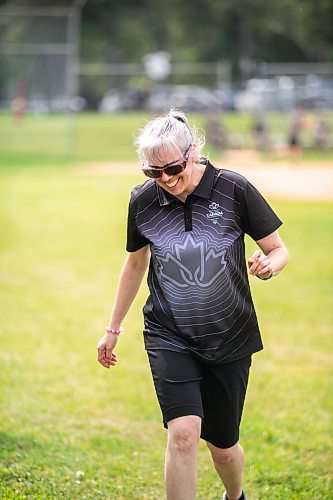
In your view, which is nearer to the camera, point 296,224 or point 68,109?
point 296,224

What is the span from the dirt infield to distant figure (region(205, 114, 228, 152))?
0.46 metres

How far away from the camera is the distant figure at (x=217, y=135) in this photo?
34.8 meters

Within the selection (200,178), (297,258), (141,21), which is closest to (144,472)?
(200,178)

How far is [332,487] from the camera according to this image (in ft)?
17.7

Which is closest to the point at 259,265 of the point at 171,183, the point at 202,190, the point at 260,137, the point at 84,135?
the point at 202,190

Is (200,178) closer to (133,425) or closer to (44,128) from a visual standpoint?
(133,425)

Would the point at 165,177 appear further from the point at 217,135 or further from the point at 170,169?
the point at 217,135

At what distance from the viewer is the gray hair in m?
4.28

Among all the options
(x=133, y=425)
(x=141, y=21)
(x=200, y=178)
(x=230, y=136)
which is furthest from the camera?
(x=141, y=21)

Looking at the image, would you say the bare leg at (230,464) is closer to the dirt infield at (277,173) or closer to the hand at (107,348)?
the hand at (107,348)

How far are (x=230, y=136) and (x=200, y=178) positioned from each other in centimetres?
3312

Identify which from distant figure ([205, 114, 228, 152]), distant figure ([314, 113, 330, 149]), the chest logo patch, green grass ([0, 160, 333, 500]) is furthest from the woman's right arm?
distant figure ([314, 113, 330, 149])

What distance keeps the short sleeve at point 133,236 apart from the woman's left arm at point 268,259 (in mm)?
517

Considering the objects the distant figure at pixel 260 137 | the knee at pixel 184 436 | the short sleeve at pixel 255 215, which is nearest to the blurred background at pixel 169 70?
the distant figure at pixel 260 137
